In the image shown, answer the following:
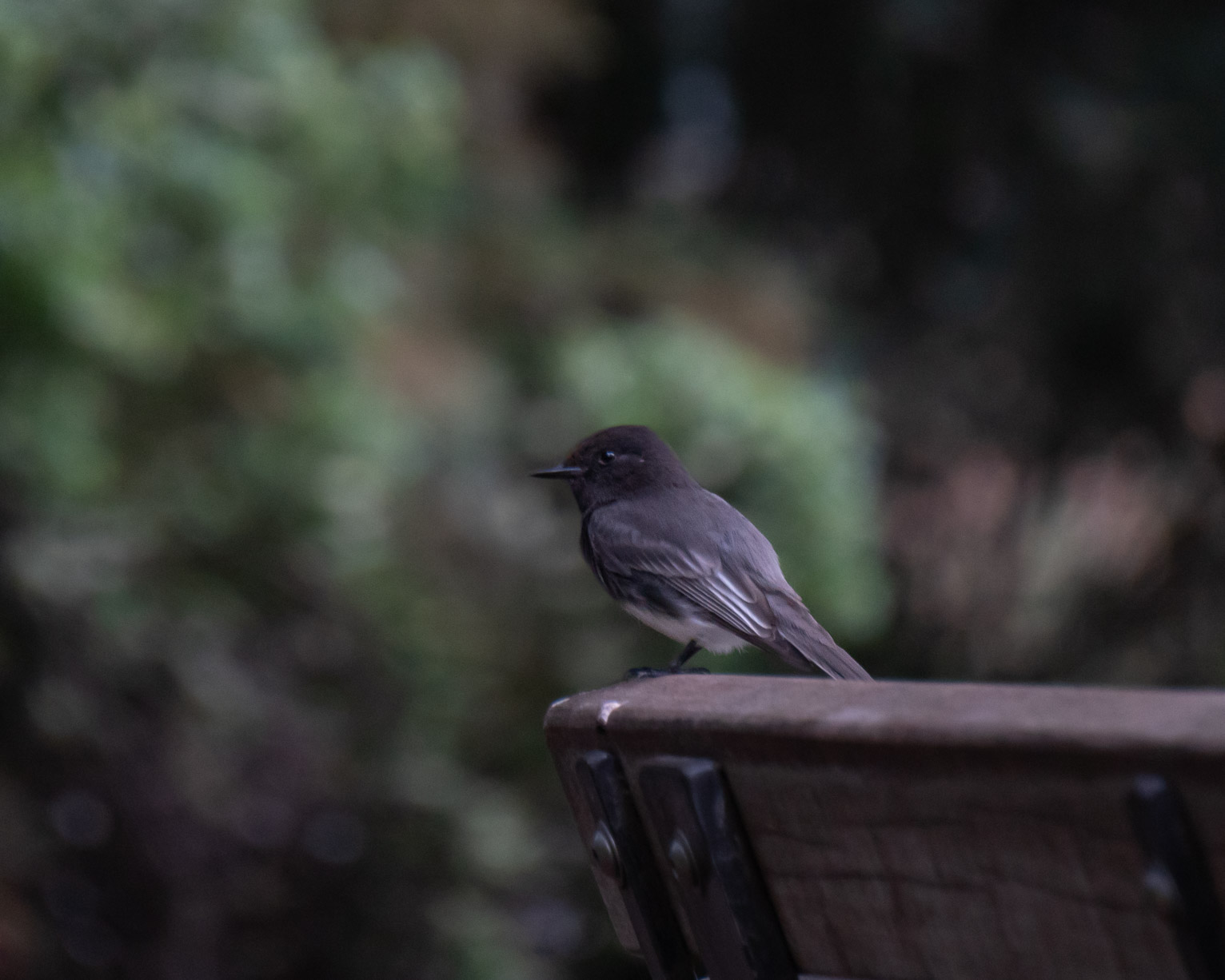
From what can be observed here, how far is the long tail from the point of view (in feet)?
8.18

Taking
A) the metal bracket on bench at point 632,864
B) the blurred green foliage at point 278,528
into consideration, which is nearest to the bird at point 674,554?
the metal bracket on bench at point 632,864

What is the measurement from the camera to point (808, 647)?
259cm

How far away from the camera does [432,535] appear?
5.62 metres

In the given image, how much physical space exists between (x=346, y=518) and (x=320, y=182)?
3.80ft

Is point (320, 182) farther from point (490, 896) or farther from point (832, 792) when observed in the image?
point (832, 792)

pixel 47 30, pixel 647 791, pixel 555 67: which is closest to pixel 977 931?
pixel 647 791

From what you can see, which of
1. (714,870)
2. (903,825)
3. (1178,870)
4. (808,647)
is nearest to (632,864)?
(714,870)

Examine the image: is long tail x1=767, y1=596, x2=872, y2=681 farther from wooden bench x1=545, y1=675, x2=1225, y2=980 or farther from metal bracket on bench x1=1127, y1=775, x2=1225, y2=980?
metal bracket on bench x1=1127, y1=775, x2=1225, y2=980

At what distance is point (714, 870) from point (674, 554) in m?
1.57

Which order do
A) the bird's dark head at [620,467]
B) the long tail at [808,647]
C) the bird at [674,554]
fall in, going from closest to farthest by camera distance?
the long tail at [808,647] → the bird at [674,554] → the bird's dark head at [620,467]

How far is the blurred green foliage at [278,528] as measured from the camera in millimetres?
4168

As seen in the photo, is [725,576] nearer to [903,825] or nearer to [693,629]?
[693,629]

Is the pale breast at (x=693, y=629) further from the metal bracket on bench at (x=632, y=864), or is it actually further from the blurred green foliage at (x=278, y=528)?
A: the blurred green foliage at (x=278, y=528)

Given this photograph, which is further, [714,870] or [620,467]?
[620,467]
